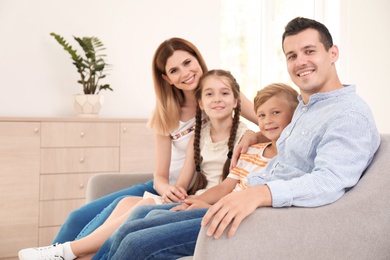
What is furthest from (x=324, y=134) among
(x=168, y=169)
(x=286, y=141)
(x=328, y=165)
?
(x=168, y=169)

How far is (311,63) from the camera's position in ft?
5.66

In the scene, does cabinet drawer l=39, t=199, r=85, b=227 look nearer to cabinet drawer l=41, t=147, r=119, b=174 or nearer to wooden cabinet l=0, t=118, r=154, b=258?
wooden cabinet l=0, t=118, r=154, b=258

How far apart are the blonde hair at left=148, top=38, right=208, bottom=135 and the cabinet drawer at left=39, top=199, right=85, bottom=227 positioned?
1508 millimetres

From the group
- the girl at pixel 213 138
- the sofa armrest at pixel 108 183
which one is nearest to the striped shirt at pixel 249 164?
the girl at pixel 213 138

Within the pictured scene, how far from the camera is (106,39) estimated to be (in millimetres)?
4637

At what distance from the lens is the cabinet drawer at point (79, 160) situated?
12.7 feet

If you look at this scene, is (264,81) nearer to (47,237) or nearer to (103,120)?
(103,120)

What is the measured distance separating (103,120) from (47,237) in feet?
3.19

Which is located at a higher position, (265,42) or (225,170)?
(265,42)

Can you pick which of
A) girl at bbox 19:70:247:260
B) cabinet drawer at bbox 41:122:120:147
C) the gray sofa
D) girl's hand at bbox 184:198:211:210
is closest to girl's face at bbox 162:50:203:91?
girl at bbox 19:70:247:260

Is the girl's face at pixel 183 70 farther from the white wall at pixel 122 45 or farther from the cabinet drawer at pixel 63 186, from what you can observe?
the white wall at pixel 122 45

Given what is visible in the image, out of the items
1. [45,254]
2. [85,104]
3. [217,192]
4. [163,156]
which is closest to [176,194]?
[217,192]

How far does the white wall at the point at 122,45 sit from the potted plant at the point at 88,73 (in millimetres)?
206

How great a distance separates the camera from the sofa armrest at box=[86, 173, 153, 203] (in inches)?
113
